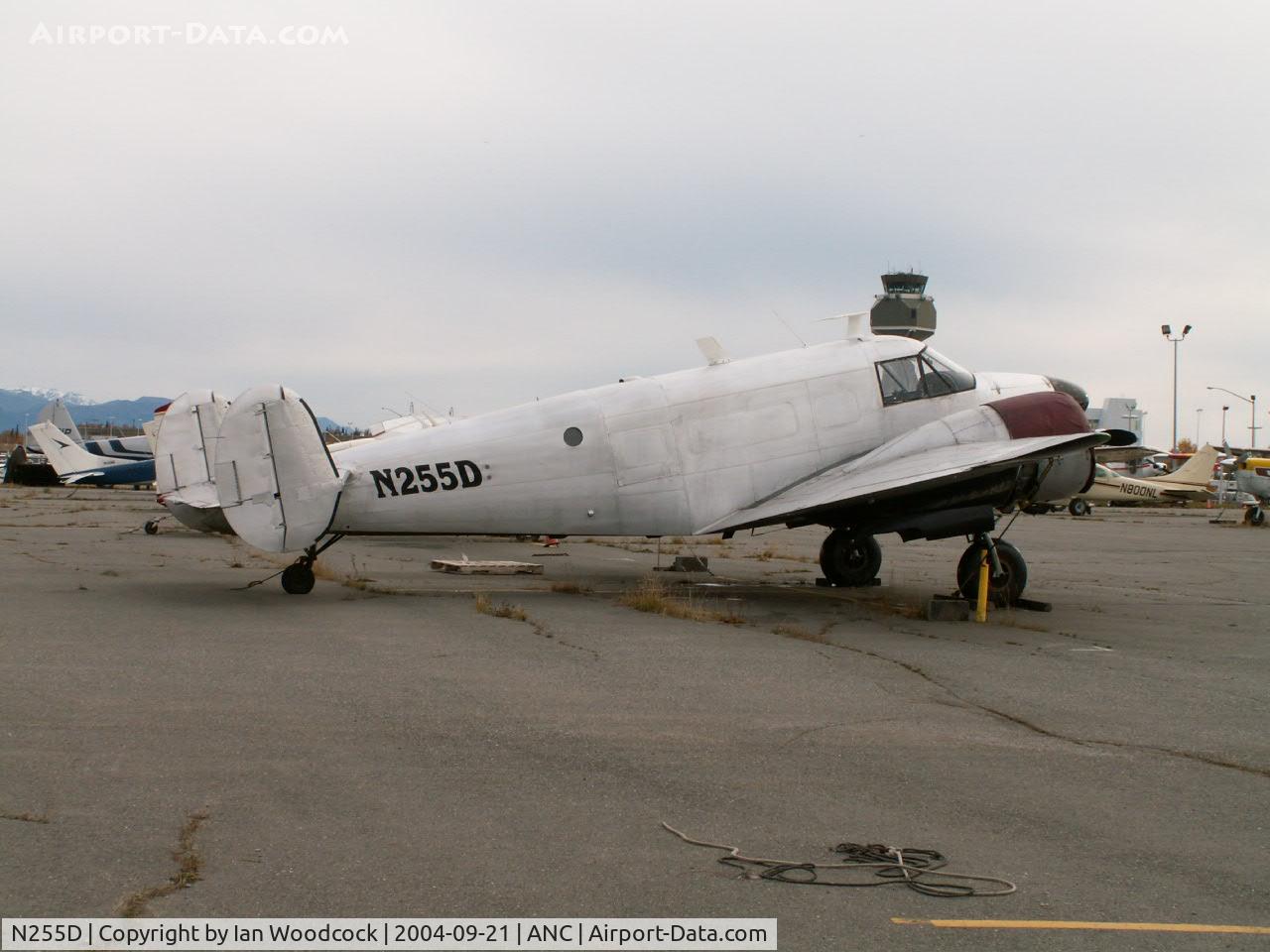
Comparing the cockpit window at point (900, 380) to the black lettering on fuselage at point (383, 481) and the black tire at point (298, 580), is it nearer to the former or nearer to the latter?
the black lettering on fuselage at point (383, 481)

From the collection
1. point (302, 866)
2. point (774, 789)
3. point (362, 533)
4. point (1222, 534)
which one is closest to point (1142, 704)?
point (774, 789)

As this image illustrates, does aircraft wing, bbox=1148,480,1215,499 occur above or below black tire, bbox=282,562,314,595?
above

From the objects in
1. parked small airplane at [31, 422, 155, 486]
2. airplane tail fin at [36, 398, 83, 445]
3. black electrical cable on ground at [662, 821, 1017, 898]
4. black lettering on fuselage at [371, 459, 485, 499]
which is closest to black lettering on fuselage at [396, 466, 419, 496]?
black lettering on fuselage at [371, 459, 485, 499]

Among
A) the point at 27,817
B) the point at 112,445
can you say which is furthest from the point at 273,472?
the point at 112,445

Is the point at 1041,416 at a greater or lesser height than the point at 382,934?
greater

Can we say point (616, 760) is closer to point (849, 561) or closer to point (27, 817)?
point (27, 817)

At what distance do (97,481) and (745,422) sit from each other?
39.6 meters

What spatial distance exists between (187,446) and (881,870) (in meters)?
12.6

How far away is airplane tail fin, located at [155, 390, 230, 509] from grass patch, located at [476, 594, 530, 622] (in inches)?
167

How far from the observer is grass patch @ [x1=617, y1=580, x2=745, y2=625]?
13.1 metres

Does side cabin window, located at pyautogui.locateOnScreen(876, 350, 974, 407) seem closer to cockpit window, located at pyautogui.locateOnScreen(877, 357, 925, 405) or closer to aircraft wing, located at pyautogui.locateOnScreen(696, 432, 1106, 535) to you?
cockpit window, located at pyautogui.locateOnScreen(877, 357, 925, 405)

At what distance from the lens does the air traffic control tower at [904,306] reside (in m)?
125

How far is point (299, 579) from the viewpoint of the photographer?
46.8 feet

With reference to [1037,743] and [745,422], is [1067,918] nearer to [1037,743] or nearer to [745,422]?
[1037,743]
